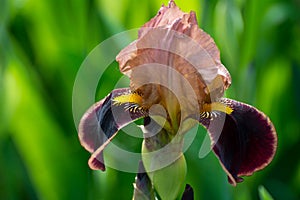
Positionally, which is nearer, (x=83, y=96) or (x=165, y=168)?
(x=165, y=168)

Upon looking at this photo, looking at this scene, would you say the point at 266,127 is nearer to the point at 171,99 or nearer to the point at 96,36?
the point at 171,99

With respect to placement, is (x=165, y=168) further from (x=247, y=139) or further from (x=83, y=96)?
(x=83, y=96)

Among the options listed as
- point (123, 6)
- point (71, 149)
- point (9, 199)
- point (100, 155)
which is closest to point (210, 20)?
point (123, 6)

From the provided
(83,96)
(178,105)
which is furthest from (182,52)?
(83,96)

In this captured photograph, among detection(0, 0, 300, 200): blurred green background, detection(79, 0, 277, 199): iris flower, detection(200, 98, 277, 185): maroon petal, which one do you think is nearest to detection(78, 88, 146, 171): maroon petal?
detection(79, 0, 277, 199): iris flower

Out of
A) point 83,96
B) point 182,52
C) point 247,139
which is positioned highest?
point 182,52

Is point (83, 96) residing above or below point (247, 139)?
below

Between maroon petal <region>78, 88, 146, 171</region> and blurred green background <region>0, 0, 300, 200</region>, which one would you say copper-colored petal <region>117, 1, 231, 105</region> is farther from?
blurred green background <region>0, 0, 300, 200</region>
